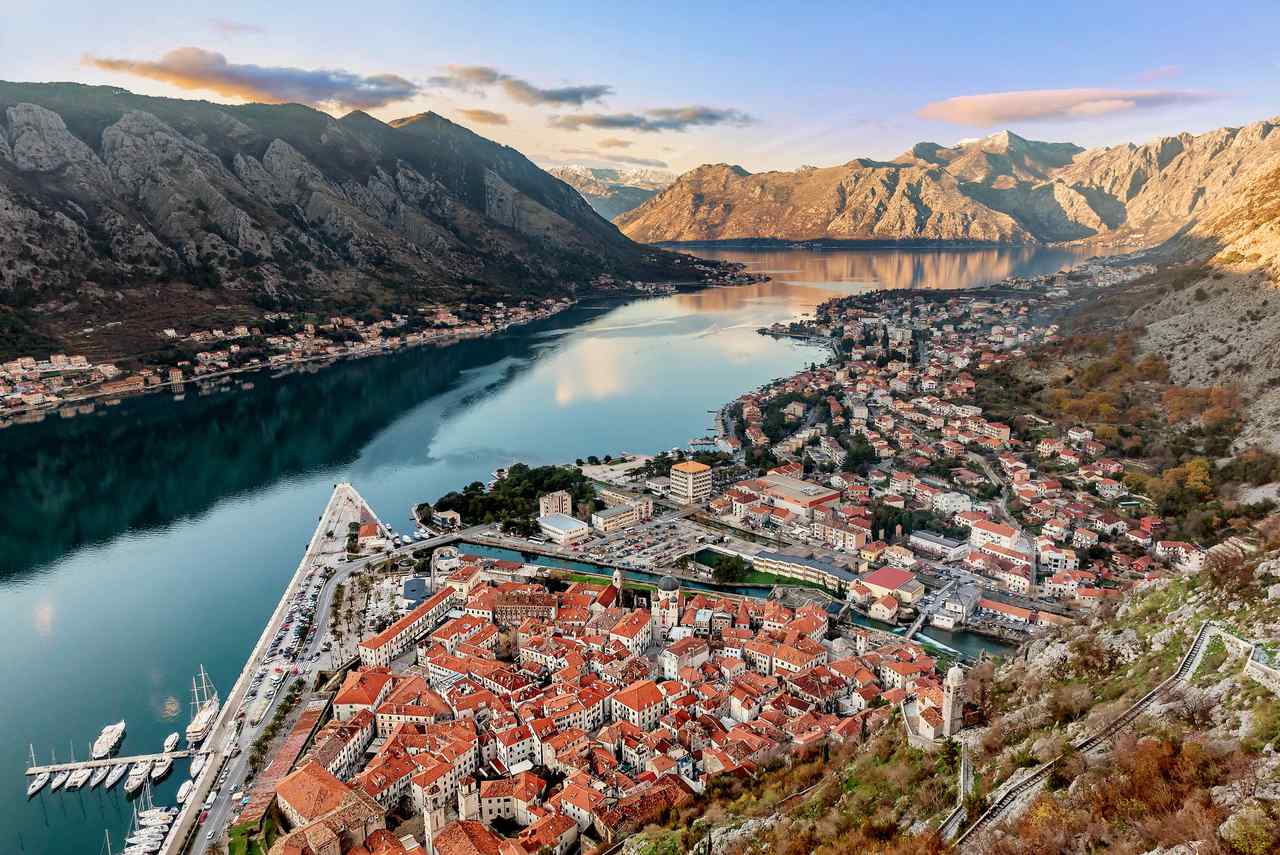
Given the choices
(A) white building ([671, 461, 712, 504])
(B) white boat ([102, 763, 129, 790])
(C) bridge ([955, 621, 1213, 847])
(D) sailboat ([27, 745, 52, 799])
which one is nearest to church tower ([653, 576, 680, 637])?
(A) white building ([671, 461, 712, 504])

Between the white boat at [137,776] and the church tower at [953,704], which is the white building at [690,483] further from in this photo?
the church tower at [953,704]

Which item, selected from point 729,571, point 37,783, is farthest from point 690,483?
point 37,783

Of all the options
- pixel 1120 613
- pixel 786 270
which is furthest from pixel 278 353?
pixel 786 270

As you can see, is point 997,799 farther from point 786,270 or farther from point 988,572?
point 786,270

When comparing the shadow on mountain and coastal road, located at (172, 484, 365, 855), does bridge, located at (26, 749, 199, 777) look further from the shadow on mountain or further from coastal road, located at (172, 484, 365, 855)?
the shadow on mountain

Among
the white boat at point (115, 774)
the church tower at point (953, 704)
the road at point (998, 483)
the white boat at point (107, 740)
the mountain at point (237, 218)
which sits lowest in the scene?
the white boat at point (115, 774)

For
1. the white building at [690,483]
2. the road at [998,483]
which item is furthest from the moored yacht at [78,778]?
the road at [998,483]

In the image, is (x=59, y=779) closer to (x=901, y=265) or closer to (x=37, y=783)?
(x=37, y=783)
